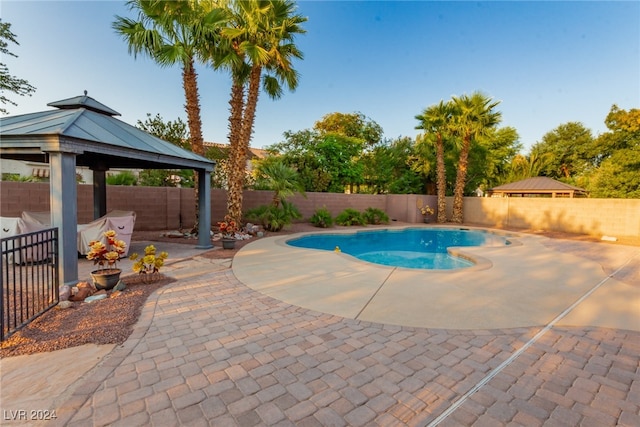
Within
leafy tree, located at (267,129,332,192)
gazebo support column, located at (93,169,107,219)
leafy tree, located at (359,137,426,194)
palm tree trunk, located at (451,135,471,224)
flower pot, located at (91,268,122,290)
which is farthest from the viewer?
leafy tree, located at (359,137,426,194)

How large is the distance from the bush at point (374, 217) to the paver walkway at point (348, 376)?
43.0 feet

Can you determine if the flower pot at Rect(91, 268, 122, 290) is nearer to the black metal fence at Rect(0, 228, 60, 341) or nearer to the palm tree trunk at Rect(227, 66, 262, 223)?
the black metal fence at Rect(0, 228, 60, 341)

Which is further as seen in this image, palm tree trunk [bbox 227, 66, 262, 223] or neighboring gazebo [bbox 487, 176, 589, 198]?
neighboring gazebo [bbox 487, 176, 589, 198]

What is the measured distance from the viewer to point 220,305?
155 inches

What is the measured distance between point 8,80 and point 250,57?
1031 centimetres

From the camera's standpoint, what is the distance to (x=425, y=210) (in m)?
18.4

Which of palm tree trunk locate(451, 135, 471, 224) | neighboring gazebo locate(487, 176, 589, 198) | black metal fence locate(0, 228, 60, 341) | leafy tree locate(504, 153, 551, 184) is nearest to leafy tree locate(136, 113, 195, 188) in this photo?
black metal fence locate(0, 228, 60, 341)

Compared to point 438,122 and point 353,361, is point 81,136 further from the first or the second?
point 438,122

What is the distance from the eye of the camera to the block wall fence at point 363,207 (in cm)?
899

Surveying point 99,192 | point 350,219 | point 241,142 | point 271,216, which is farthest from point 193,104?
point 350,219

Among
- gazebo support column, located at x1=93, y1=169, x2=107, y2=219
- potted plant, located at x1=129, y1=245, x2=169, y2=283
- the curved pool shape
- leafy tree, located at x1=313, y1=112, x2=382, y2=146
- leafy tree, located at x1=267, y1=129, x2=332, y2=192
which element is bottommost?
the curved pool shape

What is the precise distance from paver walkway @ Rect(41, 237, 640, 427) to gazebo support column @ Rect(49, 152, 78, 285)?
192 cm

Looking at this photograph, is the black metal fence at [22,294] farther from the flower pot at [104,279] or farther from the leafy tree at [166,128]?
the leafy tree at [166,128]

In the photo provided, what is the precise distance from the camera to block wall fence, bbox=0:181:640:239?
899 cm
